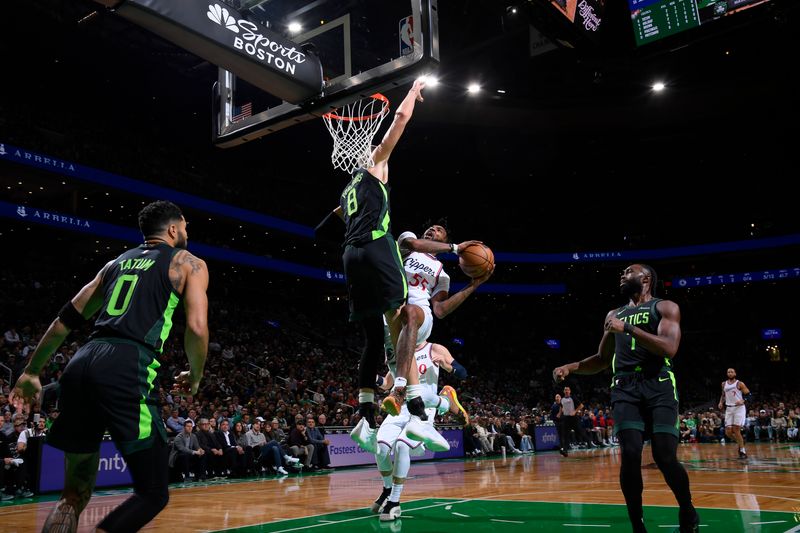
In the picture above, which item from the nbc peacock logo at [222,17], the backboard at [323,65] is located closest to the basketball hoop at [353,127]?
the backboard at [323,65]

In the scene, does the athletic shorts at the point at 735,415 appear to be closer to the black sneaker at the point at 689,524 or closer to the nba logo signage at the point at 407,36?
the black sneaker at the point at 689,524

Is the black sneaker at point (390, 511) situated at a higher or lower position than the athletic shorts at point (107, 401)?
lower

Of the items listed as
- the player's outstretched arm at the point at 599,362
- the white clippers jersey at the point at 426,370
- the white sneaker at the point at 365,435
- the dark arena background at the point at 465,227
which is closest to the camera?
the player's outstretched arm at the point at 599,362

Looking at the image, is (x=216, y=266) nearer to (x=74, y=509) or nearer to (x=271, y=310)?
(x=271, y=310)

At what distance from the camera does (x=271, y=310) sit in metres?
32.0

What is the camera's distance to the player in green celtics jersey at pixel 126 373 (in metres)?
3.12

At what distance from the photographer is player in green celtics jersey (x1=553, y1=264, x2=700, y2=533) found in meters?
4.57

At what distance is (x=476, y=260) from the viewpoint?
17.9ft

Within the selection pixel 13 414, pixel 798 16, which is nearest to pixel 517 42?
Answer: pixel 798 16

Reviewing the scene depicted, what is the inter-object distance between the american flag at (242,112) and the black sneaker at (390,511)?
458cm

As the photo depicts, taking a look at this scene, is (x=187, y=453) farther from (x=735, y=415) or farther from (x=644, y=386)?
(x=735, y=415)

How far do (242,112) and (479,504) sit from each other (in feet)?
17.3

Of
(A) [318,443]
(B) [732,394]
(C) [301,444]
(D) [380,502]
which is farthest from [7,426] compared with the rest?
(B) [732,394]

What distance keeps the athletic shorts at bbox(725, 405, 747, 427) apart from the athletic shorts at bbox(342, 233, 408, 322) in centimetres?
1318
